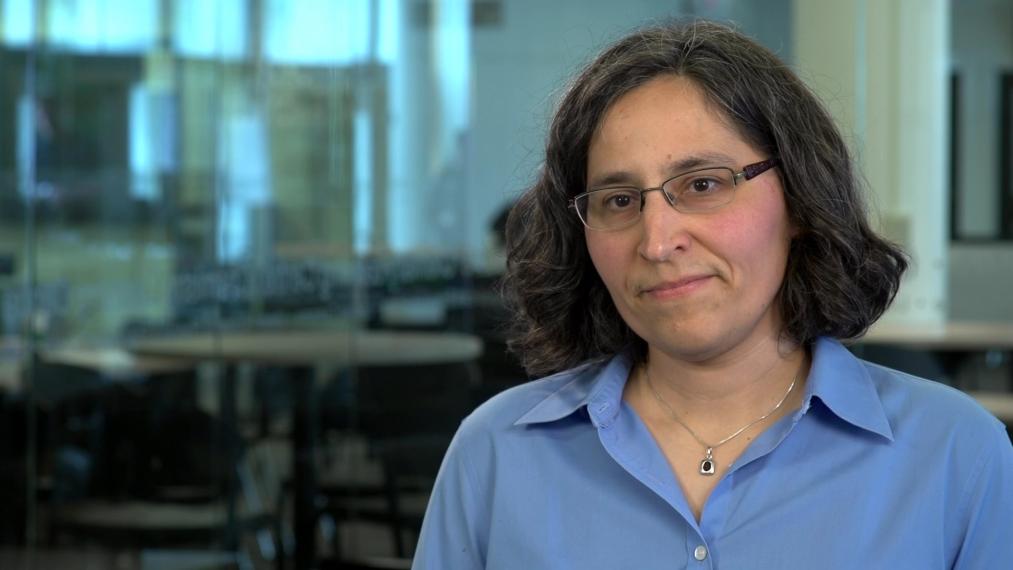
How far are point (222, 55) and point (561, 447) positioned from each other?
3.16 meters

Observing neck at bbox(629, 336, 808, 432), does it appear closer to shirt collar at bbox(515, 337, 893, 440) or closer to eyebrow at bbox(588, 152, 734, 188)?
shirt collar at bbox(515, 337, 893, 440)

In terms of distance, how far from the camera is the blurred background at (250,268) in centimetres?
390

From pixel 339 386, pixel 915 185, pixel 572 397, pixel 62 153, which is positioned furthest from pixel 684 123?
pixel 915 185

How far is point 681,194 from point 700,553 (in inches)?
13.4

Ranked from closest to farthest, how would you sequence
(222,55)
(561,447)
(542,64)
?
(561,447) → (222,55) → (542,64)

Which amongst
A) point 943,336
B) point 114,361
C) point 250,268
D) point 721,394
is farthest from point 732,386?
point 943,336

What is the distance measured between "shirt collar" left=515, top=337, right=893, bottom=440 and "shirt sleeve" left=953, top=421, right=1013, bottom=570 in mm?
95

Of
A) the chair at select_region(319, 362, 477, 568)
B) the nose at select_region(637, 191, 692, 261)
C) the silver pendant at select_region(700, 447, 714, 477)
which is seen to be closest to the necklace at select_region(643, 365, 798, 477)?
the silver pendant at select_region(700, 447, 714, 477)

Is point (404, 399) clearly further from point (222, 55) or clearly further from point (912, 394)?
point (912, 394)

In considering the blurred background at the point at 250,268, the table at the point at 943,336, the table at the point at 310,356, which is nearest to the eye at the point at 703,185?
the blurred background at the point at 250,268

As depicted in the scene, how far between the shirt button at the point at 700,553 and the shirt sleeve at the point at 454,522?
0.78 ft

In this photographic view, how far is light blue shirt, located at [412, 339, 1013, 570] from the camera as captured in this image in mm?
1208

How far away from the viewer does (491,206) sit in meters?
4.75

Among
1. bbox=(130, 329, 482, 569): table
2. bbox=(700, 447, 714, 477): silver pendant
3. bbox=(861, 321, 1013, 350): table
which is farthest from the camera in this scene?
bbox=(861, 321, 1013, 350): table
